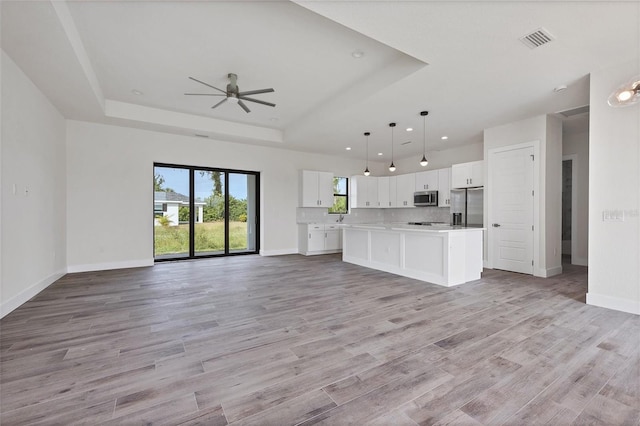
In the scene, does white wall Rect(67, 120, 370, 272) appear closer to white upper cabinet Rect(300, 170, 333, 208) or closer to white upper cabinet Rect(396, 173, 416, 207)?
white upper cabinet Rect(300, 170, 333, 208)

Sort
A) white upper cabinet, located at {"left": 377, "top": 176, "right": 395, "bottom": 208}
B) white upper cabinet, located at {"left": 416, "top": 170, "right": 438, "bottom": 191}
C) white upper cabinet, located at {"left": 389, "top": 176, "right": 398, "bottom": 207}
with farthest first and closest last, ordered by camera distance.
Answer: white upper cabinet, located at {"left": 377, "top": 176, "right": 395, "bottom": 208} → white upper cabinet, located at {"left": 389, "top": 176, "right": 398, "bottom": 207} → white upper cabinet, located at {"left": 416, "top": 170, "right": 438, "bottom": 191}

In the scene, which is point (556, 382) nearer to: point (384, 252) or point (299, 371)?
point (299, 371)

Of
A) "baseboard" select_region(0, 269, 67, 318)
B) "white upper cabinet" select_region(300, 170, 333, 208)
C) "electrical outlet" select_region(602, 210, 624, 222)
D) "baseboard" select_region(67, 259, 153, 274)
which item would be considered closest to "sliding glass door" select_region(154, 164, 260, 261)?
"baseboard" select_region(67, 259, 153, 274)

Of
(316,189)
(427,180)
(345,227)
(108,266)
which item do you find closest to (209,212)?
(108,266)

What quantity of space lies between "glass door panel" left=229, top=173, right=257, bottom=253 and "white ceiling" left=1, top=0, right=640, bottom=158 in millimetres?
2117

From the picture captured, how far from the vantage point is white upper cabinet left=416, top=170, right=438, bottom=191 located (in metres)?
7.46

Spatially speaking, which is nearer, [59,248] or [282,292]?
[282,292]

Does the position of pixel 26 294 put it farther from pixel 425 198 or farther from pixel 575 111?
pixel 575 111

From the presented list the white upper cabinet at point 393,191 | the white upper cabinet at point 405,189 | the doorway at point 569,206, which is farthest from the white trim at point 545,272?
the white upper cabinet at point 393,191

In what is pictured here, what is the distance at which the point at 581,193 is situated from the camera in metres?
6.24

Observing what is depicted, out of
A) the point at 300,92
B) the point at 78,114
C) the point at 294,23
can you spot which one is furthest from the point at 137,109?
the point at 294,23

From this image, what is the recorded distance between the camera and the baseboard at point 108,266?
528cm

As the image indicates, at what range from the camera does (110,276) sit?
16.2ft

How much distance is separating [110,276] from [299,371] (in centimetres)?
456
